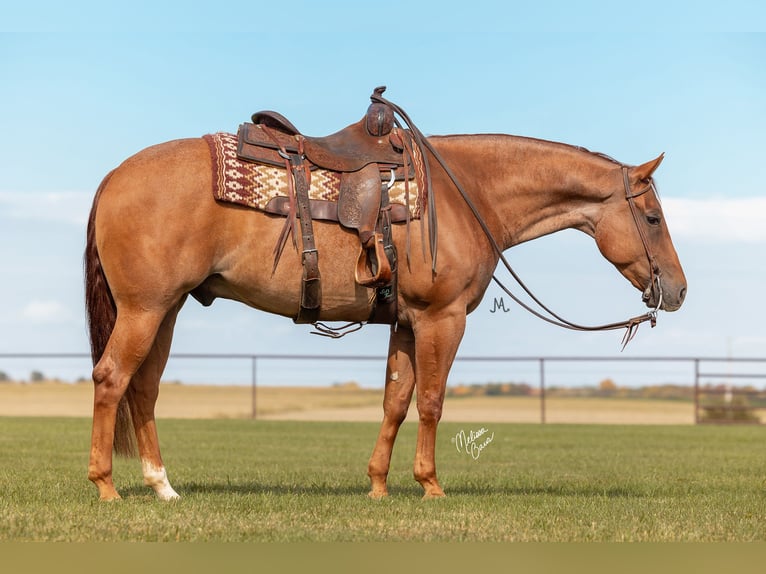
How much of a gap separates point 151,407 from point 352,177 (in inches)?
88.8

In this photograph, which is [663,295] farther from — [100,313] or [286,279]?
[100,313]

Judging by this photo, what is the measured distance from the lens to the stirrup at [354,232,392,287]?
7168 mm

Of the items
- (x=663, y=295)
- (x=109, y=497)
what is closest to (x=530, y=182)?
(x=663, y=295)

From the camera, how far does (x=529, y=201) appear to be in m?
8.17

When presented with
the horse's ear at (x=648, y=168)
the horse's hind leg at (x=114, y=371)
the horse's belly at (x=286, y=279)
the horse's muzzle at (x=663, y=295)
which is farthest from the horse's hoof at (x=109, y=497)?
the horse's ear at (x=648, y=168)

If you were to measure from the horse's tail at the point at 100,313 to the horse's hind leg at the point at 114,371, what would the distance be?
34cm

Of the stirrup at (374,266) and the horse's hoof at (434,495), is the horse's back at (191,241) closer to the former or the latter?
the stirrup at (374,266)

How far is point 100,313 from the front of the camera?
24.4ft

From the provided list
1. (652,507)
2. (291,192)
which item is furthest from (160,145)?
(652,507)

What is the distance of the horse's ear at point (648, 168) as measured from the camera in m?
8.10

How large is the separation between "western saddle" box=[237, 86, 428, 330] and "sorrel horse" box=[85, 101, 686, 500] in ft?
0.31

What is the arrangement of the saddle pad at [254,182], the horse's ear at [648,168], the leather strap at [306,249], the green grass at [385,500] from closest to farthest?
the green grass at [385,500]
the saddle pad at [254,182]
the leather strap at [306,249]
the horse's ear at [648,168]

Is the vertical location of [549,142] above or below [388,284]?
above

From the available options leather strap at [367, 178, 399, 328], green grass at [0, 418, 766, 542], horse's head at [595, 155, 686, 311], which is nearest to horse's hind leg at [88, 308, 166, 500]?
green grass at [0, 418, 766, 542]
